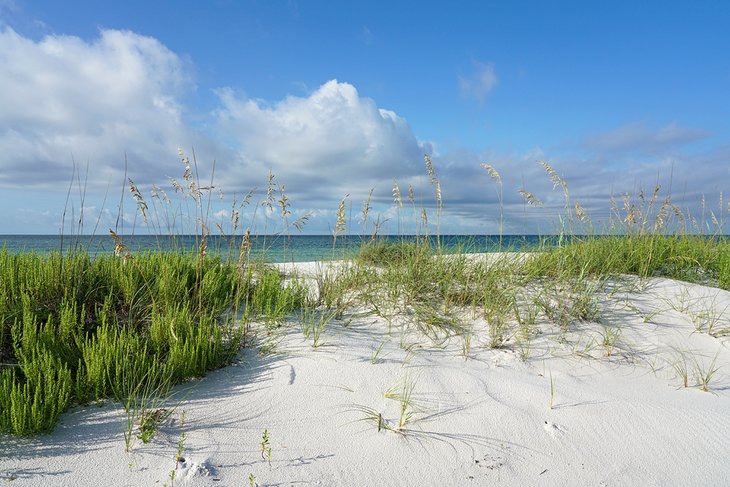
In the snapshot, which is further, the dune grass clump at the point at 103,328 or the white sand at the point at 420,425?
the dune grass clump at the point at 103,328

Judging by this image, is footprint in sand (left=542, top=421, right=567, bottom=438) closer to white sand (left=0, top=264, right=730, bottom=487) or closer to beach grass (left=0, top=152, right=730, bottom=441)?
white sand (left=0, top=264, right=730, bottom=487)

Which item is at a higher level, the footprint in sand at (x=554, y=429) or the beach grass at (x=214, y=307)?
the beach grass at (x=214, y=307)

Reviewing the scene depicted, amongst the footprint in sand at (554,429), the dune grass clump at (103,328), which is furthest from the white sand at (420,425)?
the dune grass clump at (103,328)

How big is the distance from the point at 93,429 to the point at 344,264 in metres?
2.93

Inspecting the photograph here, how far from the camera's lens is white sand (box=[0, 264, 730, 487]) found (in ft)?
7.91

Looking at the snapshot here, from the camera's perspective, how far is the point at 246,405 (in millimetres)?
2939

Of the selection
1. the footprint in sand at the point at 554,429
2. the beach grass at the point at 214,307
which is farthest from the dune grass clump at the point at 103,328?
the footprint in sand at the point at 554,429

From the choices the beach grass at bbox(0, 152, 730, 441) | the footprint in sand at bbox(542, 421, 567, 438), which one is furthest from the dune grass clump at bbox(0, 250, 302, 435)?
the footprint in sand at bbox(542, 421, 567, 438)

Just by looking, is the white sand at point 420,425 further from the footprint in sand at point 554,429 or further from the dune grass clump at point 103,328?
the dune grass clump at point 103,328

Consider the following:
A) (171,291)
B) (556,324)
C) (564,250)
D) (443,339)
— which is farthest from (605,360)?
(171,291)

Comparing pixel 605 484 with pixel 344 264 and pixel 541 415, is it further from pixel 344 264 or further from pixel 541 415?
pixel 344 264

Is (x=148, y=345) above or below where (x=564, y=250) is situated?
below

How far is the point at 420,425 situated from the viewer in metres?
2.76

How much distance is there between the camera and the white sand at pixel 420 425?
7.91 feet
